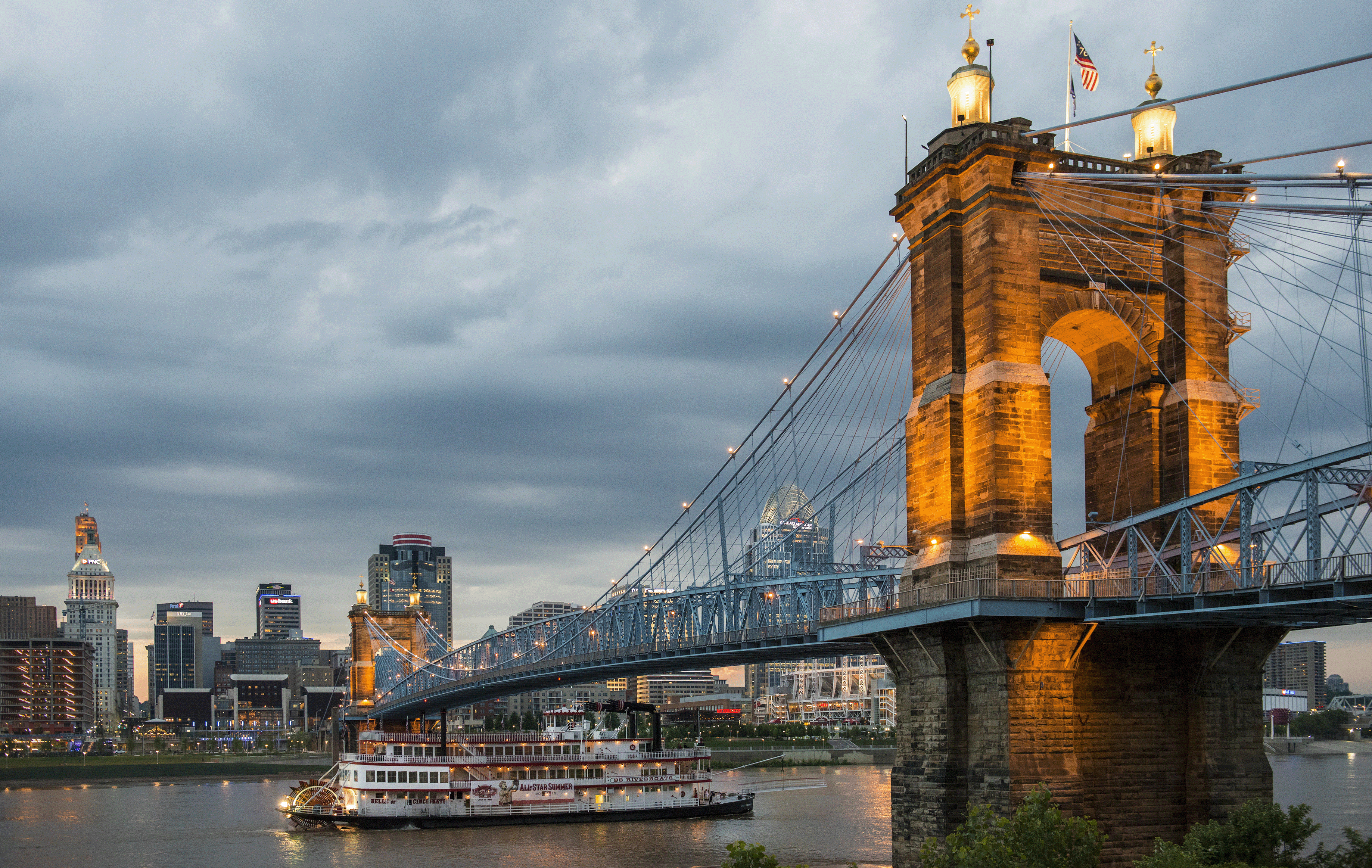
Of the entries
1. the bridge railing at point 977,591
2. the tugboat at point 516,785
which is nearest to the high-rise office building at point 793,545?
the bridge railing at point 977,591

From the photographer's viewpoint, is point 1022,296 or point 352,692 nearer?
point 1022,296

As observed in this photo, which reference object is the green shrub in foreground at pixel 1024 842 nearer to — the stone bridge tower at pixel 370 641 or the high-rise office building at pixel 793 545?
the high-rise office building at pixel 793 545

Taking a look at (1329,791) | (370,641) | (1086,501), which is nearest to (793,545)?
(1086,501)

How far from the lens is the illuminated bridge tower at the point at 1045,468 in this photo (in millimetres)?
36969

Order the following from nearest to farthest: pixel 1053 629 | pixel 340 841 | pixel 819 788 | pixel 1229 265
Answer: pixel 1053 629 < pixel 1229 265 < pixel 340 841 < pixel 819 788

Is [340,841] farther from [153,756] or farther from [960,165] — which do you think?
[153,756]

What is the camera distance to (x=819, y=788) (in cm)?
10781

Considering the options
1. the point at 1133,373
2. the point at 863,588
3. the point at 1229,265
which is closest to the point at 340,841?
the point at 863,588

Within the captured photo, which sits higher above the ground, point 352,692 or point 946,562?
point 946,562

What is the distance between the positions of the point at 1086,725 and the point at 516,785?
47535mm

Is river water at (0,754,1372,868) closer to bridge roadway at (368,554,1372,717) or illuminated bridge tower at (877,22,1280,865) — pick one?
bridge roadway at (368,554,1372,717)

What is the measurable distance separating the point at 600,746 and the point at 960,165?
166ft

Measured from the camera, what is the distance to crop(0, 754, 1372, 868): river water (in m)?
61.1

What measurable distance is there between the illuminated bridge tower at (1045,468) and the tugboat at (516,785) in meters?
41.0
